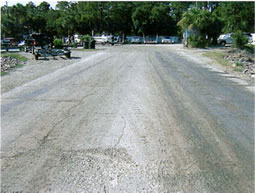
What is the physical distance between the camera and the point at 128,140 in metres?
6.06

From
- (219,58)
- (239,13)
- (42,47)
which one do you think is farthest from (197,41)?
(239,13)

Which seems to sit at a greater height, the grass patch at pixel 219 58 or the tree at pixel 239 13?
the tree at pixel 239 13

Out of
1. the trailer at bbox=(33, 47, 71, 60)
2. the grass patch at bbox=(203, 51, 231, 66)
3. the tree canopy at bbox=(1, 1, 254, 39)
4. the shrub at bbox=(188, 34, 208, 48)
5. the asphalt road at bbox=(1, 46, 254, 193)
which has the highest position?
the tree canopy at bbox=(1, 1, 254, 39)

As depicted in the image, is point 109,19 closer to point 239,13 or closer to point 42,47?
point 239,13

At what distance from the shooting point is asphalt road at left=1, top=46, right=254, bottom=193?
4.48 m

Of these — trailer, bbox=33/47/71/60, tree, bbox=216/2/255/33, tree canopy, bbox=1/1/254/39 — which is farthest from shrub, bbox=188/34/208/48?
tree canopy, bbox=1/1/254/39

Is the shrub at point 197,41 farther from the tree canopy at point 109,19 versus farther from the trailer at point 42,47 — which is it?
the tree canopy at point 109,19

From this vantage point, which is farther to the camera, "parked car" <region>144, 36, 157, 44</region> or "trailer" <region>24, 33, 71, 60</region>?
"parked car" <region>144, 36, 157, 44</region>

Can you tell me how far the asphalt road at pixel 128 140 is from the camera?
4.48 m

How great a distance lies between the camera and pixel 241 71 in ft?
56.2

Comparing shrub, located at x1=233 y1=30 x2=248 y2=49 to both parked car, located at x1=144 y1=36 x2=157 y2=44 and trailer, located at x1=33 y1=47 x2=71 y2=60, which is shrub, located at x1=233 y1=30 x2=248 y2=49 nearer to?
trailer, located at x1=33 y1=47 x2=71 y2=60

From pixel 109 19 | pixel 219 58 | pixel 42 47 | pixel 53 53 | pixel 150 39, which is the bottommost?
pixel 219 58

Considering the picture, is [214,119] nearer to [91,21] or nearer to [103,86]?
[103,86]

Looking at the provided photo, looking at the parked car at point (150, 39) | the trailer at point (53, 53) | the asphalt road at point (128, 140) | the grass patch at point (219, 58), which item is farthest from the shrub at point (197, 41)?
the parked car at point (150, 39)
